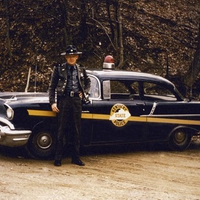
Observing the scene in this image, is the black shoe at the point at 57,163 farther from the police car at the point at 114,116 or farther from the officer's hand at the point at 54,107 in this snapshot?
the officer's hand at the point at 54,107

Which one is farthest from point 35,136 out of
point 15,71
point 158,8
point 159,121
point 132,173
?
point 158,8

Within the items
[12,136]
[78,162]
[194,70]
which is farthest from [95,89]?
[194,70]

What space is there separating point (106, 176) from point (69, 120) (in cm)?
140

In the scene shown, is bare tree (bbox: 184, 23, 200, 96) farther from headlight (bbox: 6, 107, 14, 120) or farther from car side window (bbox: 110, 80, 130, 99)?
headlight (bbox: 6, 107, 14, 120)

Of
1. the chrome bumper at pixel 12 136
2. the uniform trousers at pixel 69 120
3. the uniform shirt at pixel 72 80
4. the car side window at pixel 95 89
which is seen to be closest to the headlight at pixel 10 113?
the chrome bumper at pixel 12 136

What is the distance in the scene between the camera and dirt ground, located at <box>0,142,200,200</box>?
587cm

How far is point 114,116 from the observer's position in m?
8.51

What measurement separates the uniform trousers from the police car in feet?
1.19

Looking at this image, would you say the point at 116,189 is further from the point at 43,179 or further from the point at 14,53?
the point at 14,53

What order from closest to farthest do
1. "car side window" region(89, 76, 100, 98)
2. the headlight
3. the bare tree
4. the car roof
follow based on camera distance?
the headlight → "car side window" region(89, 76, 100, 98) → the car roof → the bare tree

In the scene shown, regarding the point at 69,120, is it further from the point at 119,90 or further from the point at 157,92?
the point at 157,92

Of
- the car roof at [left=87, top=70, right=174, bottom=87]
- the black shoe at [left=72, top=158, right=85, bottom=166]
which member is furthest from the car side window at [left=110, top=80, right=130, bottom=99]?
the black shoe at [left=72, top=158, right=85, bottom=166]

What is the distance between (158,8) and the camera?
22.1 metres

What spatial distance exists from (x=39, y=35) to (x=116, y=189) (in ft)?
42.9
